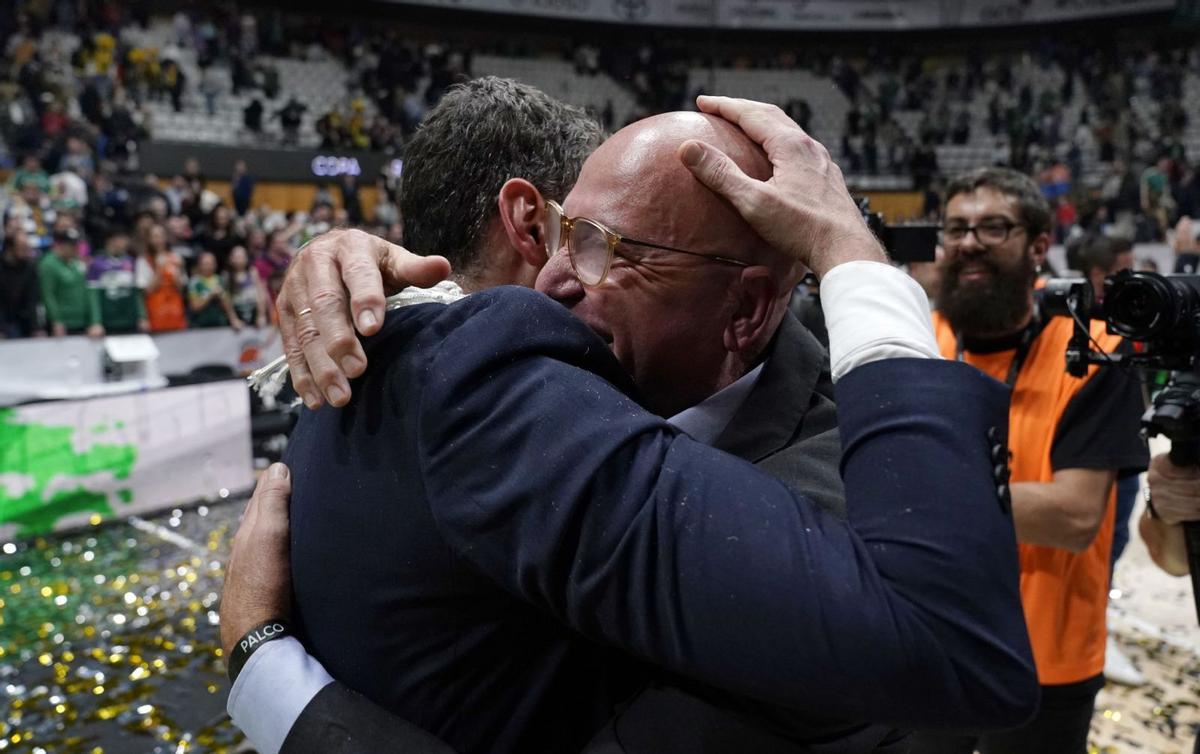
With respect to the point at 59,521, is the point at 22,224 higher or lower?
higher

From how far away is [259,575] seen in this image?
48.7 inches

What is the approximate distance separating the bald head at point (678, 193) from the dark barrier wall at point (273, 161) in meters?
12.2

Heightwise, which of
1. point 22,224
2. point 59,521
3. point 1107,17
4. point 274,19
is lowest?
point 59,521

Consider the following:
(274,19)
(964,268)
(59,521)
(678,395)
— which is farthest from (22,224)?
(274,19)

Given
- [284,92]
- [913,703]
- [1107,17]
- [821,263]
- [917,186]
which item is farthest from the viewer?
[1107,17]

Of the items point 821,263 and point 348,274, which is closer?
point 821,263

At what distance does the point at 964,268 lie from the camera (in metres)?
2.70

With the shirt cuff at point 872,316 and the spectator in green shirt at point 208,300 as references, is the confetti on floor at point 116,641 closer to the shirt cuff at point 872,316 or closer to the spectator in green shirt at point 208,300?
the spectator in green shirt at point 208,300

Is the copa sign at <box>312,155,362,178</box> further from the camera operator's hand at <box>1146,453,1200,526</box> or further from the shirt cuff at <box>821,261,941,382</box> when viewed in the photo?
the shirt cuff at <box>821,261,941,382</box>

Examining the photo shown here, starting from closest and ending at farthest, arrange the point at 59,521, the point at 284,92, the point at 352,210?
the point at 59,521 < the point at 352,210 < the point at 284,92

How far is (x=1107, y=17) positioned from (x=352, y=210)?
17.4m

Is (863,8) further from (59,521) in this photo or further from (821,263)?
(821,263)

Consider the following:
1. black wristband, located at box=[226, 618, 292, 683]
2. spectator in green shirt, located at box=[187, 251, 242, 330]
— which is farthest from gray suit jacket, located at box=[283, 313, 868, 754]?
spectator in green shirt, located at box=[187, 251, 242, 330]

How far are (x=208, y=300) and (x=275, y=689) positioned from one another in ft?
26.2
